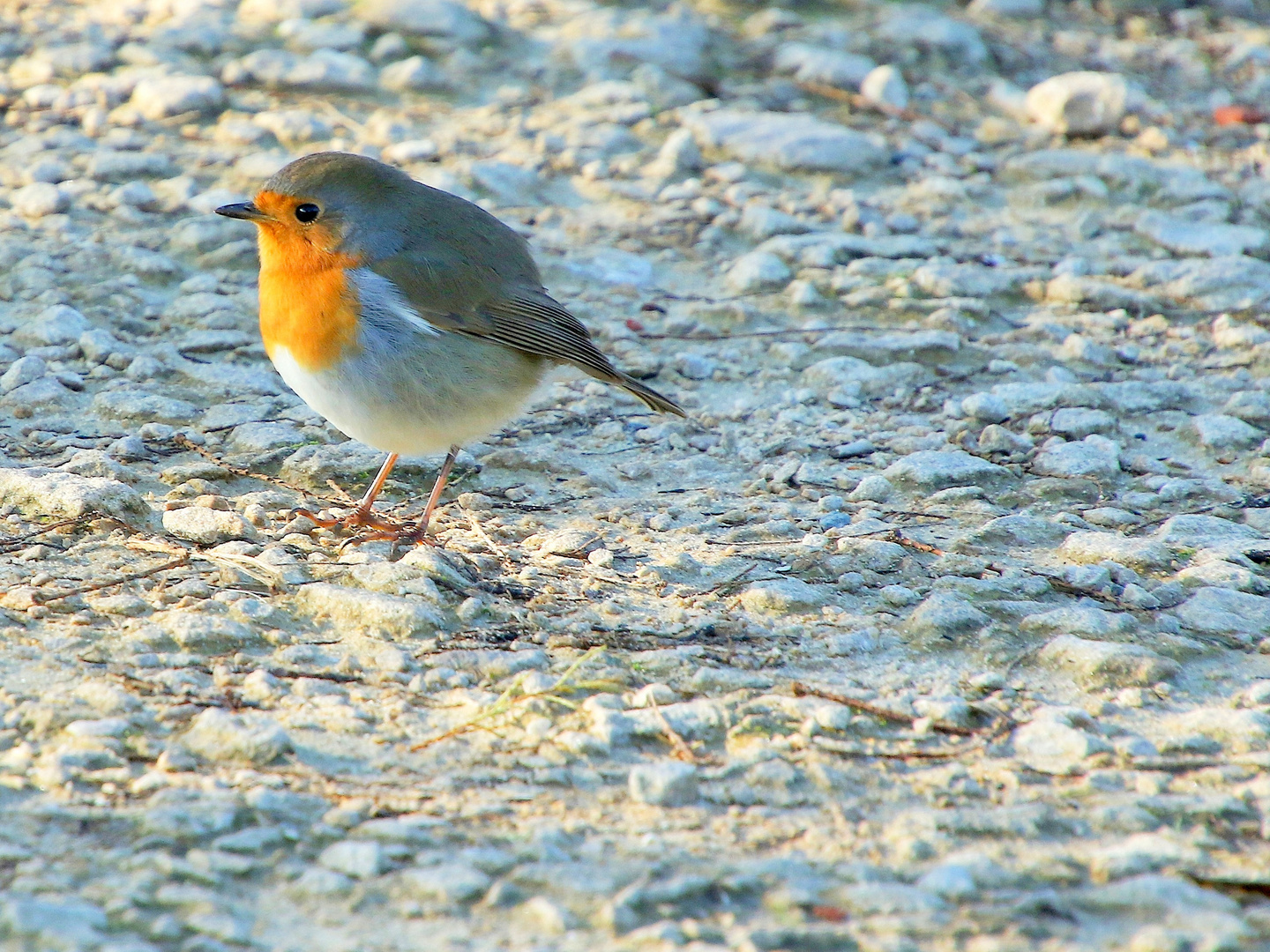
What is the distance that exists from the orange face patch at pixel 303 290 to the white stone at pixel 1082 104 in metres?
4.32

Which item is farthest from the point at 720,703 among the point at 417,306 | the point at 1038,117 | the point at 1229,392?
the point at 1038,117

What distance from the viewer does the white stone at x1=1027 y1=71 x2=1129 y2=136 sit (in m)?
7.14

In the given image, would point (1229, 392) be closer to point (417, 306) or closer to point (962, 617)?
point (962, 617)

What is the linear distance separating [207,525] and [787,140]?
3860mm

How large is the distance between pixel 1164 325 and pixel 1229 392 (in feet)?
1.87

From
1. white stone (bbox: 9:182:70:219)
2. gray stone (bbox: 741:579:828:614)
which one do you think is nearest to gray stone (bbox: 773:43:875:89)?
white stone (bbox: 9:182:70:219)

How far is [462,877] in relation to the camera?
Answer: 102 inches

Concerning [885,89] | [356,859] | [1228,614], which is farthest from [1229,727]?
[885,89]

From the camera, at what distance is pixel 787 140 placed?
688cm

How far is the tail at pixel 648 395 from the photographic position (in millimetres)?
4594

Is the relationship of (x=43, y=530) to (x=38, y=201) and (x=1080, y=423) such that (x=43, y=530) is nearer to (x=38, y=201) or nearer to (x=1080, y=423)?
(x=38, y=201)

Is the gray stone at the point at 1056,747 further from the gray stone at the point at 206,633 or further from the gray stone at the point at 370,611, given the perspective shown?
the gray stone at the point at 206,633

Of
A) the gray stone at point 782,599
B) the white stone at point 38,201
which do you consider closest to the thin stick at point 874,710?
the gray stone at point 782,599

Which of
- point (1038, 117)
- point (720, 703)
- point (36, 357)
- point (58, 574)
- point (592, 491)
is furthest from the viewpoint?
point (1038, 117)
